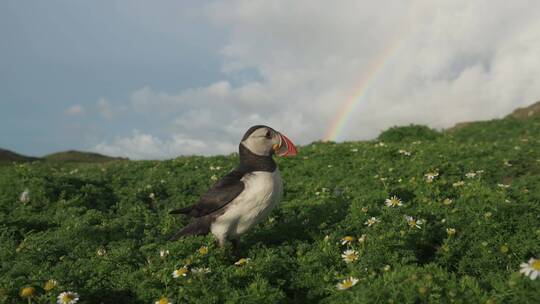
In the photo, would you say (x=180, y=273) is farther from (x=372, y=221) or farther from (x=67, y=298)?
(x=372, y=221)

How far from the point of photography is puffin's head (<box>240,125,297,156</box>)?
584 centimetres

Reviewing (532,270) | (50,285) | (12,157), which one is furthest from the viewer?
(12,157)

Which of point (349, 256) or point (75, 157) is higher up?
point (75, 157)

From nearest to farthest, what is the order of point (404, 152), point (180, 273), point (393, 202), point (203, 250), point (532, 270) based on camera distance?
point (532, 270) → point (180, 273) → point (203, 250) → point (393, 202) → point (404, 152)

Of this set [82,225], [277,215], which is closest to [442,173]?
[277,215]

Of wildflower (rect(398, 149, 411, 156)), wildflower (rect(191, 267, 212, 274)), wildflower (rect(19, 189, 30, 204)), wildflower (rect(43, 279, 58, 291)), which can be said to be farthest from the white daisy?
wildflower (rect(398, 149, 411, 156))

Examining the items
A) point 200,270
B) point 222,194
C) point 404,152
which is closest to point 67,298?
point 200,270

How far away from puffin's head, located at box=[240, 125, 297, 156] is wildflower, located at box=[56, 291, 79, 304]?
2.66m

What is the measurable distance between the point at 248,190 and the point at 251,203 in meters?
0.17

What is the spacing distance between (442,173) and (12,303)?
9300 millimetres

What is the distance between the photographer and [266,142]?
231 inches

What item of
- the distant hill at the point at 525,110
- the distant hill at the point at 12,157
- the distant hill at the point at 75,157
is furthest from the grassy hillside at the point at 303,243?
the distant hill at the point at 75,157

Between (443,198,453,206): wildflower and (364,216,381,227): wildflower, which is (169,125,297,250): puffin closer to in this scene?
(364,216,381,227): wildflower

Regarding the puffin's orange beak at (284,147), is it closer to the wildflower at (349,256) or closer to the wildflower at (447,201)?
the wildflower at (349,256)
